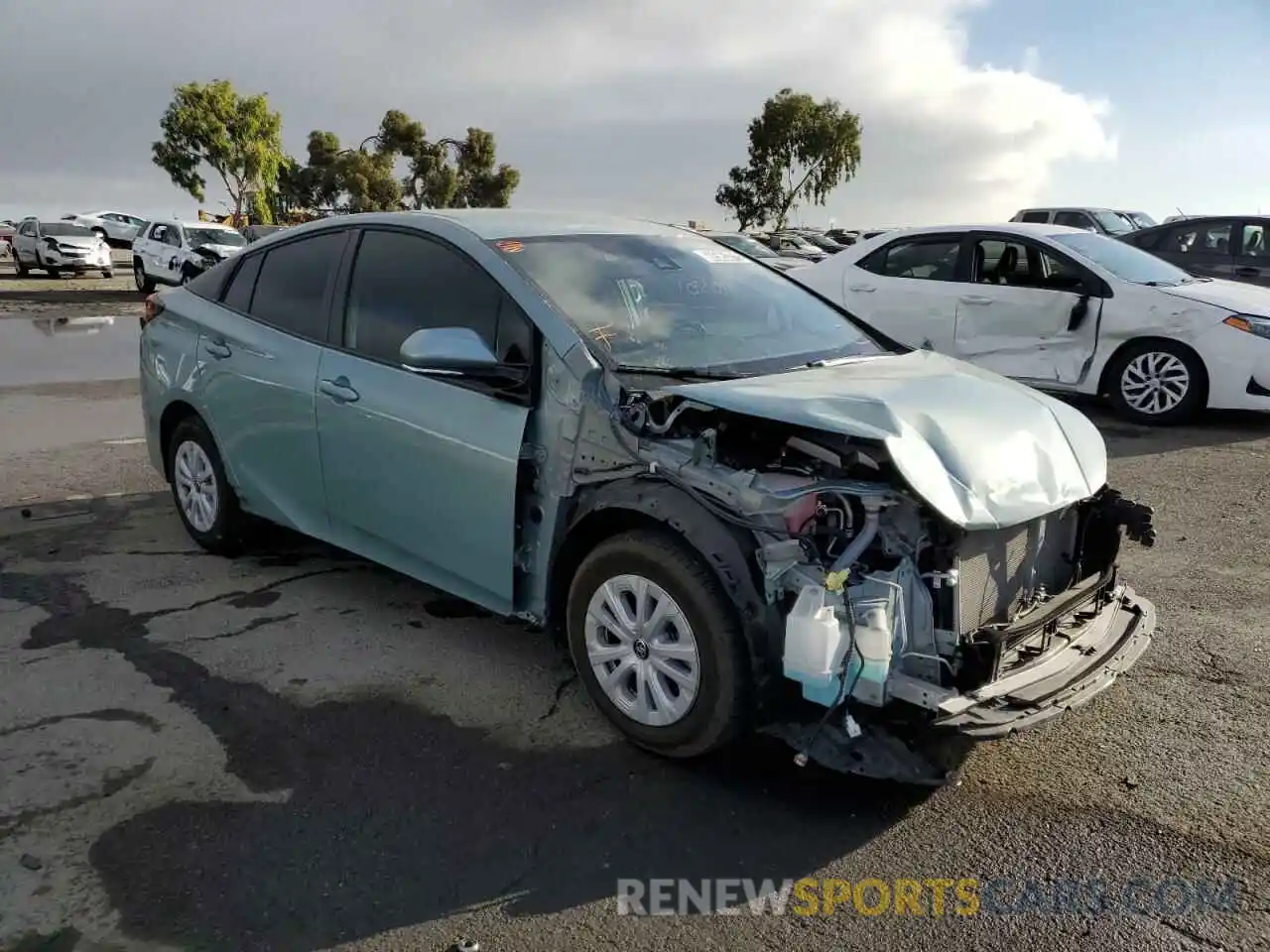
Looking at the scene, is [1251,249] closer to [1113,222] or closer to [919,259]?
[919,259]

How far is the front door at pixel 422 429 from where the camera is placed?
3816 mm

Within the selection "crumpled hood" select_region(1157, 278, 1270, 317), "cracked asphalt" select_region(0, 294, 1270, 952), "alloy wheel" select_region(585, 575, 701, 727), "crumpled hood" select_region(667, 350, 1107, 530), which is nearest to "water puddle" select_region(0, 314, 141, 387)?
"cracked asphalt" select_region(0, 294, 1270, 952)

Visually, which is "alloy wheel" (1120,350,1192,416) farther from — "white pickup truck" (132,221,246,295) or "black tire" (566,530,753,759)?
"white pickup truck" (132,221,246,295)

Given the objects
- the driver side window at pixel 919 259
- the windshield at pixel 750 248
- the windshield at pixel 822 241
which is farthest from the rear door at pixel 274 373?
the windshield at pixel 822 241

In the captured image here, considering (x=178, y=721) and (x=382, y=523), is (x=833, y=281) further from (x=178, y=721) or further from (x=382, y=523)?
(x=178, y=721)

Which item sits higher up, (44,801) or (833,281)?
(833,281)

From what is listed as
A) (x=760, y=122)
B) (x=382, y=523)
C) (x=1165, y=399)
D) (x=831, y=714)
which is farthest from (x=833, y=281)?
(x=760, y=122)

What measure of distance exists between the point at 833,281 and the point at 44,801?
29.1ft

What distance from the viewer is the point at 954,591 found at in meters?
3.12

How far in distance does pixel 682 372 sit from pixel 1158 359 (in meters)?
6.55

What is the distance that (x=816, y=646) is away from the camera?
2.96 m

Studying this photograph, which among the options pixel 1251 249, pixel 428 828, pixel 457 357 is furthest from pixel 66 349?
pixel 1251 249

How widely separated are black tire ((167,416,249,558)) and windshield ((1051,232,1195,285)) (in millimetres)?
7221

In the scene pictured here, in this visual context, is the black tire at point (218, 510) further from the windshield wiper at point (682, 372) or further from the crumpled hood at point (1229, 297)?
the crumpled hood at point (1229, 297)
